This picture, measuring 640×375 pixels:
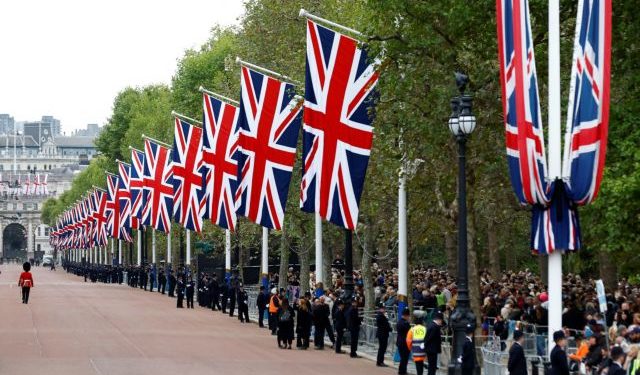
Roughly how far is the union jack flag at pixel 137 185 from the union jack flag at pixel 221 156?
20.6 m

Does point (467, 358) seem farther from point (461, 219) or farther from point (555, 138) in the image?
point (555, 138)

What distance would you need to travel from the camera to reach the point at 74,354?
34.9 metres

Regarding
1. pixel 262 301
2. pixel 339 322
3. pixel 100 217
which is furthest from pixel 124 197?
pixel 339 322

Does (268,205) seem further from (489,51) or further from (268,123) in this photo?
(489,51)

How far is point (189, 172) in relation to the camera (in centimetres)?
5362

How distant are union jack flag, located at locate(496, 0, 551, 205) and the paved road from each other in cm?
947

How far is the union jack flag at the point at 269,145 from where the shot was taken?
39.6m

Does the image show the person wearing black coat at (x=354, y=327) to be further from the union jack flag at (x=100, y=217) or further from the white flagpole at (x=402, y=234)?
the union jack flag at (x=100, y=217)

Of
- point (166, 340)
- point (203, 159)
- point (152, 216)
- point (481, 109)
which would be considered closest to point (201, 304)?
point (152, 216)

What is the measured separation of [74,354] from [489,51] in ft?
40.2

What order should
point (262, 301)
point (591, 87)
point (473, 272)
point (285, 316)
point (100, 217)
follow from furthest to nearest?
point (100, 217) → point (262, 301) → point (285, 316) → point (473, 272) → point (591, 87)

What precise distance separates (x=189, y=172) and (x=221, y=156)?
693cm

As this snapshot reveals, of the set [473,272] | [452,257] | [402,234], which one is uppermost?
[402,234]

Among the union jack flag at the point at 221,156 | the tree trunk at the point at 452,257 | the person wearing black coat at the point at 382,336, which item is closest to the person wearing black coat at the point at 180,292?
the tree trunk at the point at 452,257
